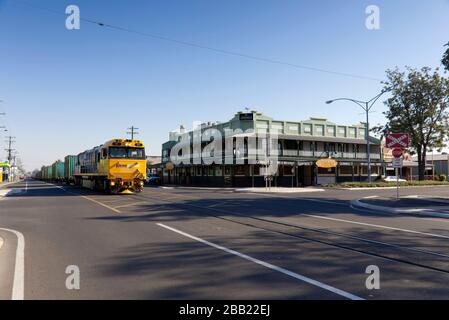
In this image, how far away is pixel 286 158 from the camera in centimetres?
4266

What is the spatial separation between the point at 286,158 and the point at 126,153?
21.8 meters

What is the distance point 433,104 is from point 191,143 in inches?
1214

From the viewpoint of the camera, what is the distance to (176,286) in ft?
17.5

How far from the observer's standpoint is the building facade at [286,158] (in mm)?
42500

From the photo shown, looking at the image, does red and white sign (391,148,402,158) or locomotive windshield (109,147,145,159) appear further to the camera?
locomotive windshield (109,147,145,159)

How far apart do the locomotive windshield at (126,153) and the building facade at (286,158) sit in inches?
672

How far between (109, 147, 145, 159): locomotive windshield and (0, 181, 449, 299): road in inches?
525

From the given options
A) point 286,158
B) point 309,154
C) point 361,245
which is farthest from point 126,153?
point 309,154

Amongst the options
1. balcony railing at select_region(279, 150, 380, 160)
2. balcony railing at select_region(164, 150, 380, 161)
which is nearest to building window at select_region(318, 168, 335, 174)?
balcony railing at select_region(164, 150, 380, 161)

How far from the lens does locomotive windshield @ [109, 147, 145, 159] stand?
2546cm

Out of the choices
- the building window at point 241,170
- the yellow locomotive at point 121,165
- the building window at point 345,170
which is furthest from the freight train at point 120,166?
the building window at point 345,170

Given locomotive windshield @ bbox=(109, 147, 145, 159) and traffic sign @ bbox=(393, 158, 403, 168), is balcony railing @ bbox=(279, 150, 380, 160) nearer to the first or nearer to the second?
locomotive windshield @ bbox=(109, 147, 145, 159)

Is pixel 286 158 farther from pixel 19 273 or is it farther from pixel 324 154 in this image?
pixel 19 273
